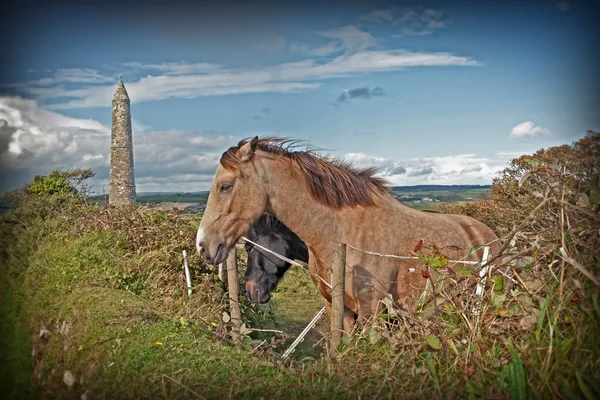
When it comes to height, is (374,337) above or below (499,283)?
below

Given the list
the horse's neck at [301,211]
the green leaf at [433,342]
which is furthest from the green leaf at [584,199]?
the horse's neck at [301,211]

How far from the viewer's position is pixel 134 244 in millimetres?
7934

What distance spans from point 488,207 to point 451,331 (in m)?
13.9

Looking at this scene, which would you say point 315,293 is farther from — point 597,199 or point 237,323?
point 597,199

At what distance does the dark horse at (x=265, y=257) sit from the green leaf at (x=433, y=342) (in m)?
3.07

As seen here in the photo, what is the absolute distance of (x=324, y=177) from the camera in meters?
5.21

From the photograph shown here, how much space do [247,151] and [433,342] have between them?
2392mm

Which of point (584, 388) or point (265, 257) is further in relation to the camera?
point (265, 257)

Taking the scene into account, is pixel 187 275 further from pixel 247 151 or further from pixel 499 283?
pixel 499 283

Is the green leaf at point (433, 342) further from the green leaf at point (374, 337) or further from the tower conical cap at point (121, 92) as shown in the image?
the tower conical cap at point (121, 92)

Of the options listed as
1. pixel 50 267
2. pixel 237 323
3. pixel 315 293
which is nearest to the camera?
pixel 237 323

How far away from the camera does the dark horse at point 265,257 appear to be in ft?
21.4

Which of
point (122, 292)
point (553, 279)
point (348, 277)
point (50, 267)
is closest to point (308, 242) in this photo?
point (348, 277)

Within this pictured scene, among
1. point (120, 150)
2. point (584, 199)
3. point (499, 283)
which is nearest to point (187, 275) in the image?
point (499, 283)
